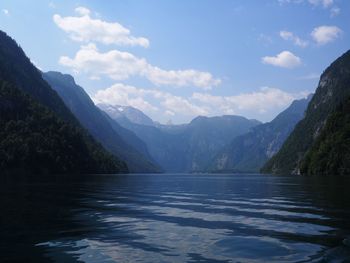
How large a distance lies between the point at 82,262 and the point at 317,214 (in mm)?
25296

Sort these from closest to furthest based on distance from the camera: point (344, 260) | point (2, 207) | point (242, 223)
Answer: point (344, 260), point (242, 223), point (2, 207)

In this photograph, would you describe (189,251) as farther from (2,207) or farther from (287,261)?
(2,207)

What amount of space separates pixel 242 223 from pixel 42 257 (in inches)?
680

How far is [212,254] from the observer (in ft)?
75.0

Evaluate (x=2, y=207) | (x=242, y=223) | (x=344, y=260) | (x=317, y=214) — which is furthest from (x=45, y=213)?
(x=344, y=260)

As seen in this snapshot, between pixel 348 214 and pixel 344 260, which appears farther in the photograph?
pixel 348 214

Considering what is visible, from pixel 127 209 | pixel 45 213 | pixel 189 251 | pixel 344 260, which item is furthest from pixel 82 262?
pixel 127 209

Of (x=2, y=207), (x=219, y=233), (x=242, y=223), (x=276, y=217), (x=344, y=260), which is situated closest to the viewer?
(x=344, y=260)

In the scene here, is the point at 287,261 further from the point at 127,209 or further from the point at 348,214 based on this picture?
the point at 127,209

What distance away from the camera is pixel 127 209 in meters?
45.5

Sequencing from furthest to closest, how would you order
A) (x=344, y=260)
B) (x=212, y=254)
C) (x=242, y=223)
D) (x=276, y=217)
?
(x=276, y=217)
(x=242, y=223)
(x=212, y=254)
(x=344, y=260)

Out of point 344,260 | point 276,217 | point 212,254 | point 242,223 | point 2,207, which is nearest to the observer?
point 344,260

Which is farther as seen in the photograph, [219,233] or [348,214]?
[348,214]

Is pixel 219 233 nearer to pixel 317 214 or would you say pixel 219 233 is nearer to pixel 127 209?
pixel 317 214
